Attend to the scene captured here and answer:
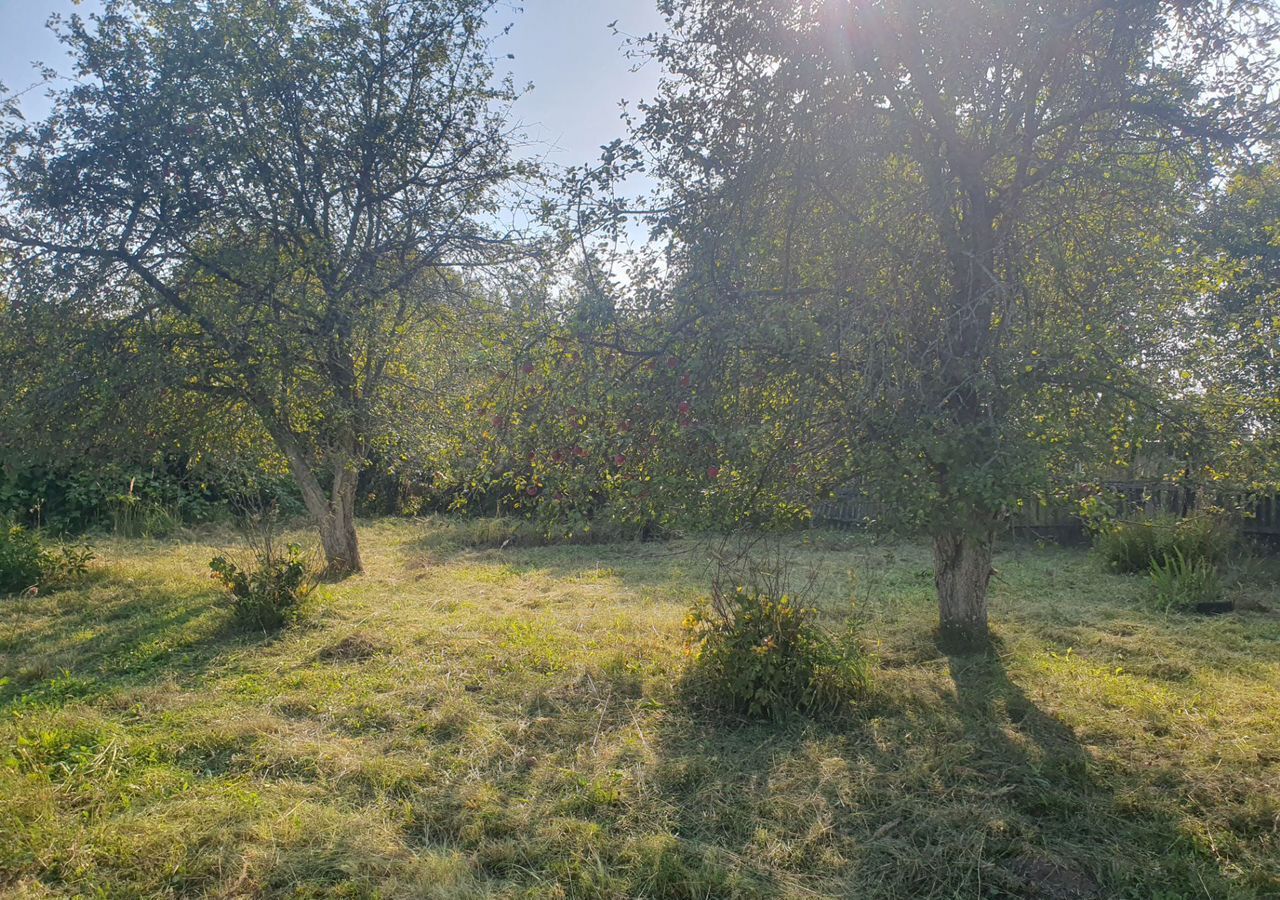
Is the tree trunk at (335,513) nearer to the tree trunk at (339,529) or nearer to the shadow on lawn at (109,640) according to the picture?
the tree trunk at (339,529)

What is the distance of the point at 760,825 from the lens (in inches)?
126

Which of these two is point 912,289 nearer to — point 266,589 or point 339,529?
point 266,589

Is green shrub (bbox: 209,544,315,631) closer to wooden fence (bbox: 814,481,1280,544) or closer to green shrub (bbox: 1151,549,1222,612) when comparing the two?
wooden fence (bbox: 814,481,1280,544)

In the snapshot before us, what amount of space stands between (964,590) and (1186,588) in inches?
112

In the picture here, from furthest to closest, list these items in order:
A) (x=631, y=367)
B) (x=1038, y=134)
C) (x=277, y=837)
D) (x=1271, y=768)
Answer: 1. (x=1038, y=134)
2. (x=631, y=367)
3. (x=1271, y=768)
4. (x=277, y=837)

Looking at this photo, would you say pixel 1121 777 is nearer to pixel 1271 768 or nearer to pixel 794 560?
pixel 1271 768

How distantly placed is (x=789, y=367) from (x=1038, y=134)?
1.96 metres

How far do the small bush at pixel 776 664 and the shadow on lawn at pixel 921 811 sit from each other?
15cm

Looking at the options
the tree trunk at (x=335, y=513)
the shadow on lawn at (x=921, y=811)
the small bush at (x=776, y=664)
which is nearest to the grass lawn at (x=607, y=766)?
the shadow on lawn at (x=921, y=811)

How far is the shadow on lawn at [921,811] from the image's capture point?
2.84 meters

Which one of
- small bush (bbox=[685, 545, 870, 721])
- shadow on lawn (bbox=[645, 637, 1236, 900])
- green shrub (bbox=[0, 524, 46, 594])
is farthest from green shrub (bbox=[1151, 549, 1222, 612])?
green shrub (bbox=[0, 524, 46, 594])

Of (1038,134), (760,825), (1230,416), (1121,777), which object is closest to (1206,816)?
(1121,777)

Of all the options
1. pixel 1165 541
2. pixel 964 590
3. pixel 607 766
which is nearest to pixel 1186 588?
pixel 1165 541

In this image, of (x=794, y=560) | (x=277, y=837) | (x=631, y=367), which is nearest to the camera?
(x=277, y=837)
